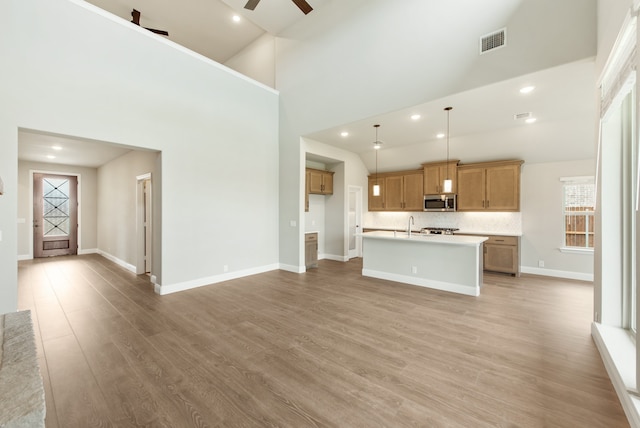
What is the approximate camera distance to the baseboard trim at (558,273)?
541 centimetres

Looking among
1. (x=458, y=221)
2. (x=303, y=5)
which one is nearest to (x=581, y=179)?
(x=458, y=221)

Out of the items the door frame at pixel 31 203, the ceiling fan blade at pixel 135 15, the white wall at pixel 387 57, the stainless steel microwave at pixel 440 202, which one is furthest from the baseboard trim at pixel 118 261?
the stainless steel microwave at pixel 440 202

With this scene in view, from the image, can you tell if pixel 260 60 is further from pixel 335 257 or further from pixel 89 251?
pixel 89 251

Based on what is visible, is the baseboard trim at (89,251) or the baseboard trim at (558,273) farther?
the baseboard trim at (89,251)

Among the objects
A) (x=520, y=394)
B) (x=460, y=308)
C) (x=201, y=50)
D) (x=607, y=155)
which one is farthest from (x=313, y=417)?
(x=201, y=50)

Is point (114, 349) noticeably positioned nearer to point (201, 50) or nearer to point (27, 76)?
point (27, 76)

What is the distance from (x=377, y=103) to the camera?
473cm

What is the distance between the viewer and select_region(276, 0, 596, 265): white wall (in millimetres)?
3230

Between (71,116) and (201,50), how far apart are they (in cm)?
543

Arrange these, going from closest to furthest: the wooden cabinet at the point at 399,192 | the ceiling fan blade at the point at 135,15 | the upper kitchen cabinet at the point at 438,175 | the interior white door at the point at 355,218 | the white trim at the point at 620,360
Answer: the white trim at the point at 620,360, the ceiling fan blade at the point at 135,15, the upper kitchen cabinet at the point at 438,175, the wooden cabinet at the point at 399,192, the interior white door at the point at 355,218

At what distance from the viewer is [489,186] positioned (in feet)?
20.5

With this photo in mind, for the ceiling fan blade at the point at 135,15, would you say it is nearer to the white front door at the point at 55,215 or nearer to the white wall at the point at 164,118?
the white wall at the point at 164,118

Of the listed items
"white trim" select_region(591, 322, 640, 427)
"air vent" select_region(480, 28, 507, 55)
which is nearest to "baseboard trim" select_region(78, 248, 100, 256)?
"air vent" select_region(480, 28, 507, 55)

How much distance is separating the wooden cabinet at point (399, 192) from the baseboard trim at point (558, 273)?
273cm
